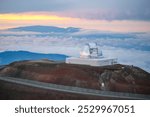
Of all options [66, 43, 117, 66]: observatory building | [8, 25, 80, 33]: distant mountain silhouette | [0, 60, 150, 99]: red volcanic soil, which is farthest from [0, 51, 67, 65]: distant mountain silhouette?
[8, 25, 80, 33]: distant mountain silhouette

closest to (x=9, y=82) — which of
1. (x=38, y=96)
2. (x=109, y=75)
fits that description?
(x=38, y=96)

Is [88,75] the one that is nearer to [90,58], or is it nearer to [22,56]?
[90,58]

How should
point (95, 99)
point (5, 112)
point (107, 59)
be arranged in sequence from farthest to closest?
point (107, 59) < point (95, 99) < point (5, 112)

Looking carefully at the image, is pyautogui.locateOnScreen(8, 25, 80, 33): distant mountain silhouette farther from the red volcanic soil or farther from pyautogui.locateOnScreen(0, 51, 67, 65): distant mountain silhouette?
the red volcanic soil

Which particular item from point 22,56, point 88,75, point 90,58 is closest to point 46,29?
point 22,56

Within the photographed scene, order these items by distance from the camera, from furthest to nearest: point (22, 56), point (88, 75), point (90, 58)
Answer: point (22, 56)
point (90, 58)
point (88, 75)

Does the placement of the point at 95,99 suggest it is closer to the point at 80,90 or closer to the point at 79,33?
the point at 80,90
